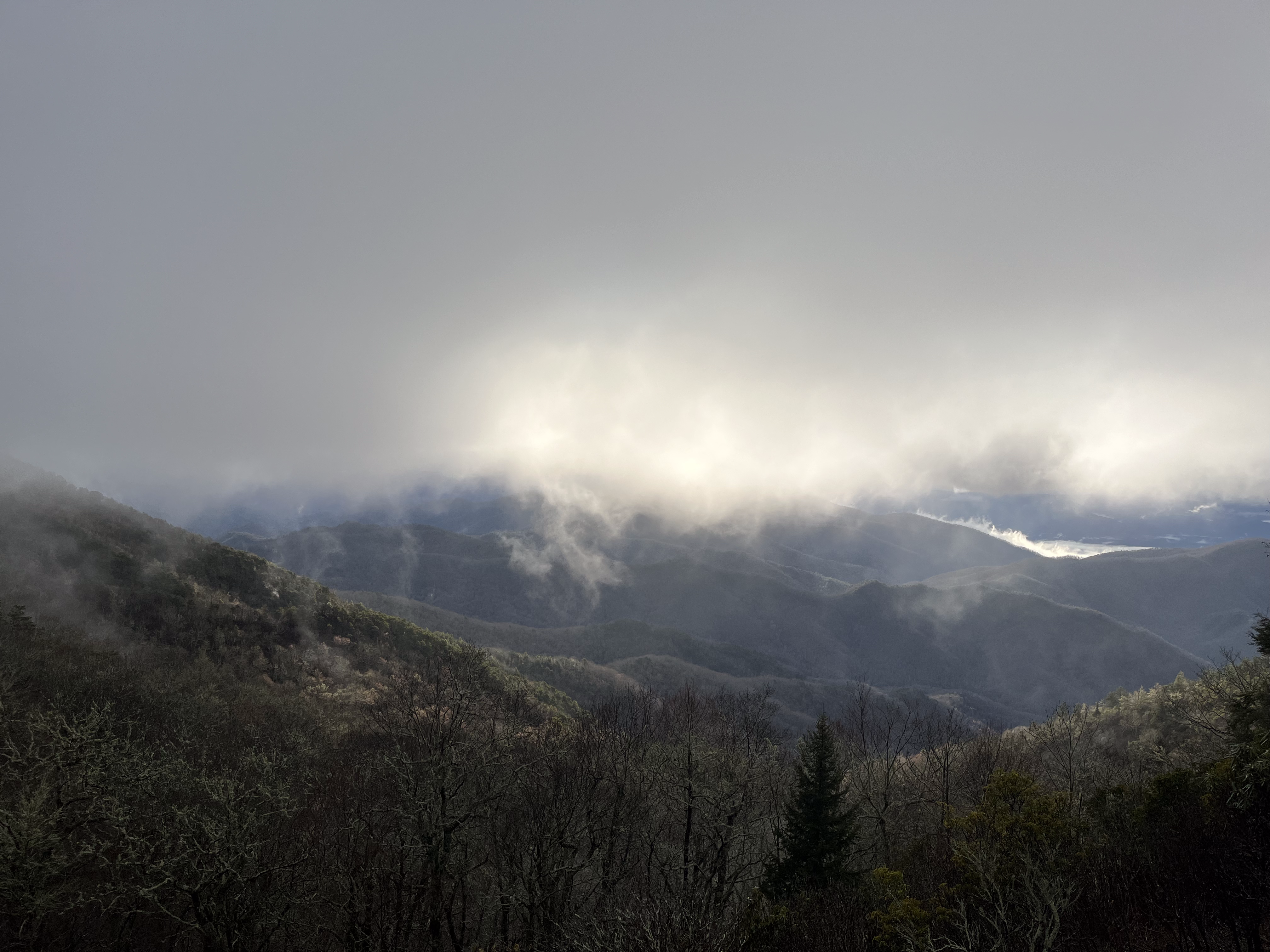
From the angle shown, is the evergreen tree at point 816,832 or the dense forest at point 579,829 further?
the evergreen tree at point 816,832

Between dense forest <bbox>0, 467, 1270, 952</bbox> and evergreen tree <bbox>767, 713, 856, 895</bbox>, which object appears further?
evergreen tree <bbox>767, 713, 856, 895</bbox>

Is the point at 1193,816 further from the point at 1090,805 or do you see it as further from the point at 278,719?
the point at 278,719

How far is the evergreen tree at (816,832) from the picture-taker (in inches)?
1474

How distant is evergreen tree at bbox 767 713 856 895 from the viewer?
123 ft

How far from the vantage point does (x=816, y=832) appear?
3847 cm

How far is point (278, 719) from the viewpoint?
7169cm

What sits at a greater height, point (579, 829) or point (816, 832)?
point (579, 829)

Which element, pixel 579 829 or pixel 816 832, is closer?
pixel 579 829

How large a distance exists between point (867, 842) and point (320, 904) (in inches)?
1846

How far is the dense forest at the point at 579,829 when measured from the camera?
78.6ft

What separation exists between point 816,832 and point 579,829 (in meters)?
15.7

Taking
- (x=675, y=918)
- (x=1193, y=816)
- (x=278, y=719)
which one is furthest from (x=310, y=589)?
(x=1193, y=816)

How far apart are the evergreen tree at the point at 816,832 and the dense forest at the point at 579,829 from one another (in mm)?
162

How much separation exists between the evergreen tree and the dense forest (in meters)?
0.16
